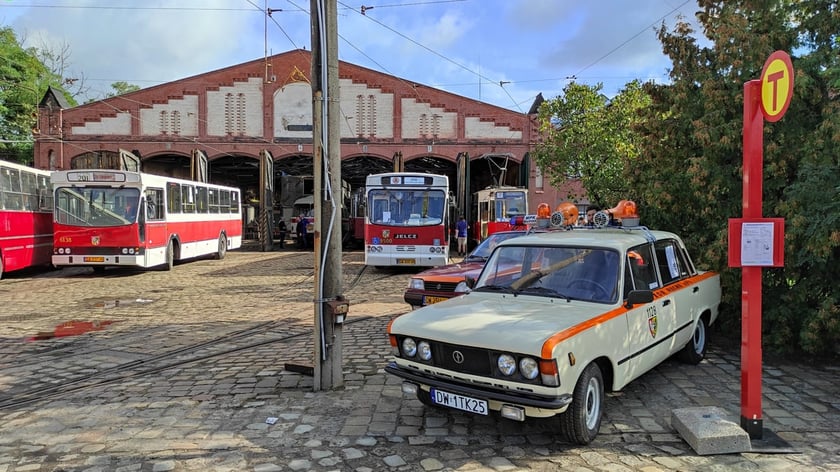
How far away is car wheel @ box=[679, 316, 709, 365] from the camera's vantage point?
677cm

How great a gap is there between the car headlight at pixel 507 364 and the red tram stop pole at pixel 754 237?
2002 mm

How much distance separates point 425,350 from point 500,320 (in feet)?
2.16

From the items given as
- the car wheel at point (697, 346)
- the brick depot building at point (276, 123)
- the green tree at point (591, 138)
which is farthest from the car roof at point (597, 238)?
the brick depot building at point (276, 123)

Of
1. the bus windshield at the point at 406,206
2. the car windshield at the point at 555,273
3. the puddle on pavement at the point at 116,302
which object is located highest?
the bus windshield at the point at 406,206

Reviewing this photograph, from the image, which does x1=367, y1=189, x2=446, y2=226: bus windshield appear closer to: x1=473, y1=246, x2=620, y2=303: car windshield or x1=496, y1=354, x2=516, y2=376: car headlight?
x1=473, y1=246, x2=620, y2=303: car windshield

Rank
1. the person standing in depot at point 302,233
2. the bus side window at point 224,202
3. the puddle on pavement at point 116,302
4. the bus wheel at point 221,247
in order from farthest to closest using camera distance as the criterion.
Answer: the person standing in depot at point 302,233
the bus side window at point 224,202
the bus wheel at point 221,247
the puddle on pavement at point 116,302

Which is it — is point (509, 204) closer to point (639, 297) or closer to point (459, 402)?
point (639, 297)

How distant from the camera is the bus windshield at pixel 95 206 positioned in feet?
52.1

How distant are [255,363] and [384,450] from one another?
3.19 metres

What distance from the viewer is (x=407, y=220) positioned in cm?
1700

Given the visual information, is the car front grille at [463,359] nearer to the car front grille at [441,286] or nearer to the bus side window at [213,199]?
the car front grille at [441,286]

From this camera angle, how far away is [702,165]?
311 inches

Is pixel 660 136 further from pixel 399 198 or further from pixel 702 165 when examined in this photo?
pixel 399 198

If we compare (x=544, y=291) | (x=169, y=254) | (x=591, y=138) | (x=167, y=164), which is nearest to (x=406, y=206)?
(x=591, y=138)
